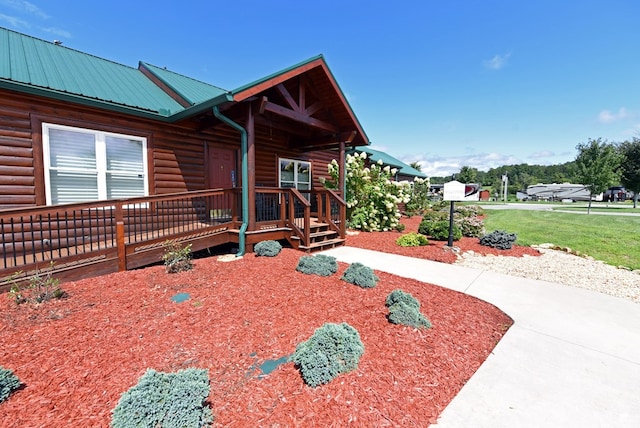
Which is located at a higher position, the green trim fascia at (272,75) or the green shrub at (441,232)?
the green trim fascia at (272,75)

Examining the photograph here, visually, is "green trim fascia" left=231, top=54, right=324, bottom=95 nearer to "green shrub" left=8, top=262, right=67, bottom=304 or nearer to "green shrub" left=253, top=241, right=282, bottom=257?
"green shrub" left=253, top=241, right=282, bottom=257

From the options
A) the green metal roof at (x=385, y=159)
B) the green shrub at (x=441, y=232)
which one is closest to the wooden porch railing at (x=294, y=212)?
the green shrub at (x=441, y=232)

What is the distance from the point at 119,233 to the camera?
4539 millimetres

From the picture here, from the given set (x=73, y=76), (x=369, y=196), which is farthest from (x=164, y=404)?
(x=369, y=196)

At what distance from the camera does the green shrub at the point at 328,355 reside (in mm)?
2197

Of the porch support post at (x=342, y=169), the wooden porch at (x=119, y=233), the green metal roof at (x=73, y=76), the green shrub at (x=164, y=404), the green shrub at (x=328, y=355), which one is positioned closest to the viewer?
the green shrub at (x=164, y=404)

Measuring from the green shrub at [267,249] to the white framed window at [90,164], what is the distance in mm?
3273

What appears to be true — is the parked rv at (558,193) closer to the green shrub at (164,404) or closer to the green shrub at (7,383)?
→ the green shrub at (164,404)

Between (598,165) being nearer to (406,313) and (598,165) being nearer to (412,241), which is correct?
(412,241)

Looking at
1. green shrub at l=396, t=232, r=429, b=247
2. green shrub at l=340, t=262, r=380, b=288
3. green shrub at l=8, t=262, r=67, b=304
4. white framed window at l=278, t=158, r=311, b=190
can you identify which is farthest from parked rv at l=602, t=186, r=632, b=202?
green shrub at l=8, t=262, r=67, b=304

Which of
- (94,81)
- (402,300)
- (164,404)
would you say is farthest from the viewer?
(94,81)

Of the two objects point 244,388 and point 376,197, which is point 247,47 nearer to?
point 376,197

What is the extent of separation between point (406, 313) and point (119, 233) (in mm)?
4665

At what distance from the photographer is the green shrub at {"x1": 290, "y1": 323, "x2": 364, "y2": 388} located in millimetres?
2197
